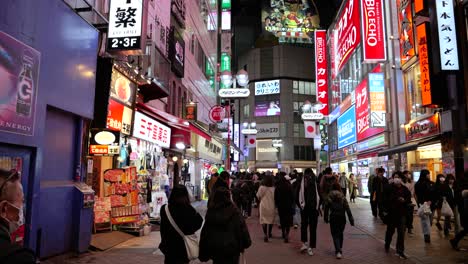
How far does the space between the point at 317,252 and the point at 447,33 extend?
1073 cm

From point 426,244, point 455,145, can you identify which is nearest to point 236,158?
point 455,145

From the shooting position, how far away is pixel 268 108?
215 feet

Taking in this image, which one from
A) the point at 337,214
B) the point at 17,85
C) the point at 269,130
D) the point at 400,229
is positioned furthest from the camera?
the point at 269,130

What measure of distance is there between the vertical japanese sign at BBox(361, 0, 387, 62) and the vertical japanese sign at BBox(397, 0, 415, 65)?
1.59m

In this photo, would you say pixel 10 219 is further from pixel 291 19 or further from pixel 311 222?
pixel 291 19

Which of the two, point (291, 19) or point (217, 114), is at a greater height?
point (291, 19)

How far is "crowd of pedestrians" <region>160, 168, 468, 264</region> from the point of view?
5.04 metres

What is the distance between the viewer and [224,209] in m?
5.11

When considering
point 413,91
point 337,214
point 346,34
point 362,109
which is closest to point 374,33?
Answer: point 413,91

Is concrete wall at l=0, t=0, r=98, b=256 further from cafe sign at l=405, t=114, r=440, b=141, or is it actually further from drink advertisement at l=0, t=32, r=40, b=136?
cafe sign at l=405, t=114, r=440, b=141

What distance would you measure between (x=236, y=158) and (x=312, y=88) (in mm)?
22590

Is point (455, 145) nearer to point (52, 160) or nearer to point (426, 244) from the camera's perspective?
point (426, 244)

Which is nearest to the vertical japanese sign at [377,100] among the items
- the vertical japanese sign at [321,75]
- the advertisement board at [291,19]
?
the vertical japanese sign at [321,75]

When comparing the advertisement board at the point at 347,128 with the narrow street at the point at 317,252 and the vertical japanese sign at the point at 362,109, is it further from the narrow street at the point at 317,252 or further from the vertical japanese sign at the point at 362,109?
the narrow street at the point at 317,252
